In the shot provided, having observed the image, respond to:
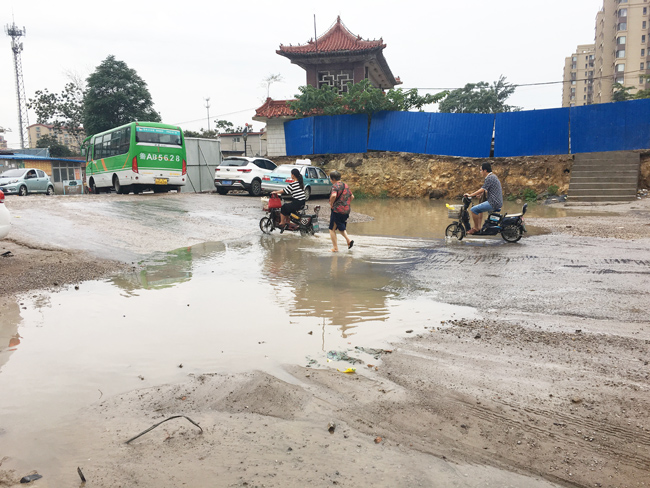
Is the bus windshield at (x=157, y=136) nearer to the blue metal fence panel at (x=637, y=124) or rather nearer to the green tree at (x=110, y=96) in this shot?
the blue metal fence panel at (x=637, y=124)

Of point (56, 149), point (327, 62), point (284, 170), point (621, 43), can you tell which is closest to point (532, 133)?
point (284, 170)

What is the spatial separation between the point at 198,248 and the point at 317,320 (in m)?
5.26

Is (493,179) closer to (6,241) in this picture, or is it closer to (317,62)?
(6,241)

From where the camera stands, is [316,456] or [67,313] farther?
[67,313]

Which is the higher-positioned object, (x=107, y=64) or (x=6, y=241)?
(x=107, y=64)

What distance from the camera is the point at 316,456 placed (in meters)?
2.62

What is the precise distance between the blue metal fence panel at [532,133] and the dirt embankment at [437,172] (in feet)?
1.35

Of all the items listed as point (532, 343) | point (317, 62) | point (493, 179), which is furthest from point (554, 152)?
point (532, 343)

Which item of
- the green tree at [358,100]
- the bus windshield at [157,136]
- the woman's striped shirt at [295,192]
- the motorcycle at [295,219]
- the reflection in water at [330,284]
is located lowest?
the reflection in water at [330,284]

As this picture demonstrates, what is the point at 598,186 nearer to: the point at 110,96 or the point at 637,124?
the point at 637,124

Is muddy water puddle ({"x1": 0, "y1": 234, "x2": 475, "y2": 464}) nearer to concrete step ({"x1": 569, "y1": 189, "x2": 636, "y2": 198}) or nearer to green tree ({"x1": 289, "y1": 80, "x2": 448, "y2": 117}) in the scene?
concrete step ({"x1": 569, "y1": 189, "x2": 636, "y2": 198})

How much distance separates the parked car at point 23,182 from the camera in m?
22.5

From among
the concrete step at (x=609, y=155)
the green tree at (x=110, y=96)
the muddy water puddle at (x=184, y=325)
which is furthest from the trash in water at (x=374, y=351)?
the green tree at (x=110, y=96)

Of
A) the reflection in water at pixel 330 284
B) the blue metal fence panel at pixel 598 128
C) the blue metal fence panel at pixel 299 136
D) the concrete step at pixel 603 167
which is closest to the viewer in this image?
the reflection in water at pixel 330 284
